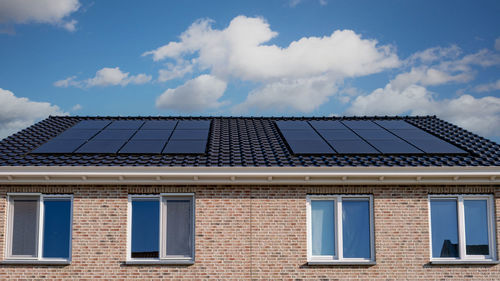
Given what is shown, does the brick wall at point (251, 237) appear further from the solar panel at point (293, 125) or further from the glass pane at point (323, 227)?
the solar panel at point (293, 125)

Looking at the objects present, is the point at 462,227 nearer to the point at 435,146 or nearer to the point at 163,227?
the point at 435,146

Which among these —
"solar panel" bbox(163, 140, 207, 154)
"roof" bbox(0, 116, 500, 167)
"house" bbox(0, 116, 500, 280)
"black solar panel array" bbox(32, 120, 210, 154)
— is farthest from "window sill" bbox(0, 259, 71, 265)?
"solar panel" bbox(163, 140, 207, 154)

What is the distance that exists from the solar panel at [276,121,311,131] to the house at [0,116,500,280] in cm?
372

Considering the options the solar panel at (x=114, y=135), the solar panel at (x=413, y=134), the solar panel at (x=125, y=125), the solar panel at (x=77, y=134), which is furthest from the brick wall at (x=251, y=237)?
the solar panel at (x=125, y=125)

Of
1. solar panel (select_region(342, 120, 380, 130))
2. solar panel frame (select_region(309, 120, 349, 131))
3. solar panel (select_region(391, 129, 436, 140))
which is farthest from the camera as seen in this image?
solar panel (select_region(342, 120, 380, 130))

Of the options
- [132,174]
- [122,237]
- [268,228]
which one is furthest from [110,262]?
[268,228]

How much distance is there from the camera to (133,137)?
14.5 meters

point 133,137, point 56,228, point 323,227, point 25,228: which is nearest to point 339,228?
point 323,227

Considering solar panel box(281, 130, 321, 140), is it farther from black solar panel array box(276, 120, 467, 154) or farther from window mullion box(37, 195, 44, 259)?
window mullion box(37, 195, 44, 259)

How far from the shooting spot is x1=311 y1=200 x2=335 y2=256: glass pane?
1201cm

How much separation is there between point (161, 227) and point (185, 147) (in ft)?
8.14

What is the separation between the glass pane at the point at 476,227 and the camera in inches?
478

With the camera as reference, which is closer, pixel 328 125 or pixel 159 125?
pixel 159 125

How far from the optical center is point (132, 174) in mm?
11477
